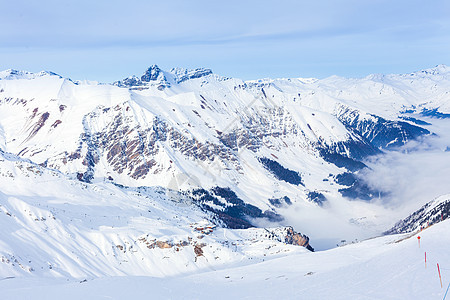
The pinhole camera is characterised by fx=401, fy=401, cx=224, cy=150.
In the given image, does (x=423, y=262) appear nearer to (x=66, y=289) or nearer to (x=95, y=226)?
(x=66, y=289)

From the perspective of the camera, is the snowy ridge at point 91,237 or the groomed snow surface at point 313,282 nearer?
the groomed snow surface at point 313,282

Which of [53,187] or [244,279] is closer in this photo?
[244,279]

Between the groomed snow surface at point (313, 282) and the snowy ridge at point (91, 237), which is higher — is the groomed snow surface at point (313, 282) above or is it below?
above

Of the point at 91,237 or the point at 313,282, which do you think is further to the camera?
the point at 91,237

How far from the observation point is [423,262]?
4712 centimetres

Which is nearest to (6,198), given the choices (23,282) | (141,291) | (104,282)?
(23,282)

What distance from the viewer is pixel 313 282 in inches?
2104

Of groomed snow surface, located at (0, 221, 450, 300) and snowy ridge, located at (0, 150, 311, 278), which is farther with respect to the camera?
snowy ridge, located at (0, 150, 311, 278)

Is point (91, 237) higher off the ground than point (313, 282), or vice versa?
point (313, 282)

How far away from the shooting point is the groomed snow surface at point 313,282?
140 feet

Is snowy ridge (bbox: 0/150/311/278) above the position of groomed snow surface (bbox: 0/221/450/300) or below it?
Result: below

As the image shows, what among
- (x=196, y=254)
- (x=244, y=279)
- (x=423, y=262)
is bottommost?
(x=196, y=254)

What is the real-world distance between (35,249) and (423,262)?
125848 millimetres

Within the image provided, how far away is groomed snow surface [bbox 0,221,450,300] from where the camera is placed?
140 ft
